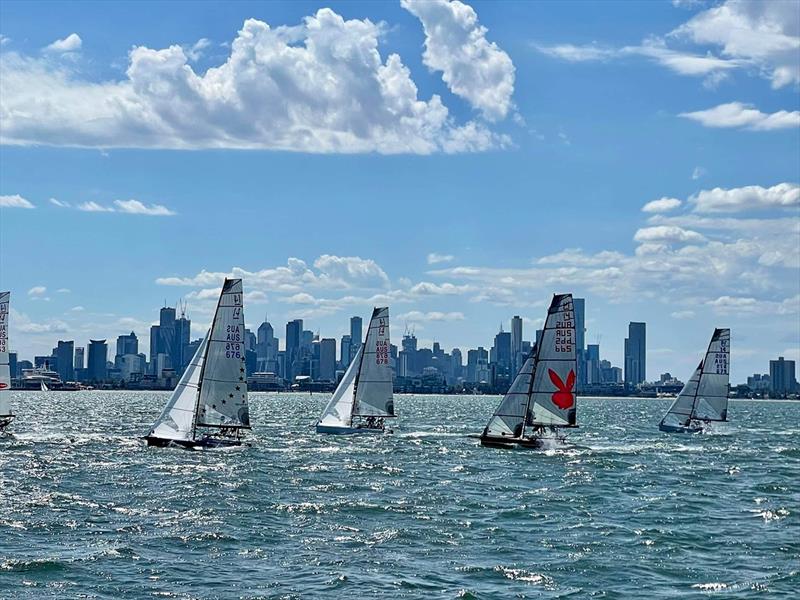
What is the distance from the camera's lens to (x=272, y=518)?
122 ft

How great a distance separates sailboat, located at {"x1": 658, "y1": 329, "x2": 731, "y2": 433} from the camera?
308 feet

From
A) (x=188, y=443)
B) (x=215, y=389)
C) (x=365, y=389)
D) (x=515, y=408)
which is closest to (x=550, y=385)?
(x=515, y=408)

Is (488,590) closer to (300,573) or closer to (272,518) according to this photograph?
(300,573)

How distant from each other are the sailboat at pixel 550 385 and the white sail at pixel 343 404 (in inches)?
653

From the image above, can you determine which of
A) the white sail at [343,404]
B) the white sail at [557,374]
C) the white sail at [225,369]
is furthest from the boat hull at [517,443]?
the white sail at [343,404]

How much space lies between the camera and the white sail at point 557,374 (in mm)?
66750

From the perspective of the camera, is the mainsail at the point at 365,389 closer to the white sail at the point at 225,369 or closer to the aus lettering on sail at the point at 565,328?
the white sail at the point at 225,369

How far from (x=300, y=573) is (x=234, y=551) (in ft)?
11.9

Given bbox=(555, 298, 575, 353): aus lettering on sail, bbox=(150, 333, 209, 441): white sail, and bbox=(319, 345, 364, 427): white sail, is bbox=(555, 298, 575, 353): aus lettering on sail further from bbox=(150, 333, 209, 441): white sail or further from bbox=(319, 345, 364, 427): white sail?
bbox=(150, 333, 209, 441): white sail

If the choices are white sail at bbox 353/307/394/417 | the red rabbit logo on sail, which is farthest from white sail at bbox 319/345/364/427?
the red rabbit logo on sail

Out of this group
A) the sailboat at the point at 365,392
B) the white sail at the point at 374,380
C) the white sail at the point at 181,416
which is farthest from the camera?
the white sail at the point at 374,380

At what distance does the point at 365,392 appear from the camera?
8175 centimetres

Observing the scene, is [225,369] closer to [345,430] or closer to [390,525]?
[345,430]

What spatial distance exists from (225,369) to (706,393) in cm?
4821
